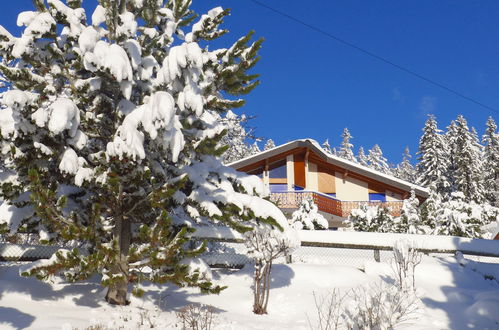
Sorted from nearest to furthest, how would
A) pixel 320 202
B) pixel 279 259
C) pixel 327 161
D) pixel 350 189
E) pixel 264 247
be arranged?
pixel 264 247
pixel 279 259
pixel 320 202
pixel 327 161
pixel 350 189

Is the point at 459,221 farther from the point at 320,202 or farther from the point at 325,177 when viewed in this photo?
the point at 325,177

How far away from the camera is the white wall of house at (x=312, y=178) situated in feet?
86.8

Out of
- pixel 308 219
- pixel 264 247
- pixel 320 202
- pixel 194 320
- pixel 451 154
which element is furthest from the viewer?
pixel 451 154

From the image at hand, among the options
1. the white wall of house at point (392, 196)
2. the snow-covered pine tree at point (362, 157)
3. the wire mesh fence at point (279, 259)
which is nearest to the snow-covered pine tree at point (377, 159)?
the snow-covered pine tree at point (362, 157)

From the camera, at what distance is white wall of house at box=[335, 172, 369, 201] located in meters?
26.4

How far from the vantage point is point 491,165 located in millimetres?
44250

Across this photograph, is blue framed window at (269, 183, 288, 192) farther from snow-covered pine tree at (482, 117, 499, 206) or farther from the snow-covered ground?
snow-covered pine tree at (482, 117, 499, 206)

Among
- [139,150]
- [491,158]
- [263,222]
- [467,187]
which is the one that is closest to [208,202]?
[263,222]

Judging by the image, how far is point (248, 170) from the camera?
87.8 feet

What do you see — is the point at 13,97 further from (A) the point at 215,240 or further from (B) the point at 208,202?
(A) the point at 215,240

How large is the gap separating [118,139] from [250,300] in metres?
4.87

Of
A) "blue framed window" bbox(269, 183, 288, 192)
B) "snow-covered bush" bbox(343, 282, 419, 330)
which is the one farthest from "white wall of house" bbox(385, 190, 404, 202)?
"snow-covered bush" bbox(343, 282, 419, 330)

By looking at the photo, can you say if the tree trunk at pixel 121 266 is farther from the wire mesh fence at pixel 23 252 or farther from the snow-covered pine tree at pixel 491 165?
the snow-covered pine tree at pixel 491 165

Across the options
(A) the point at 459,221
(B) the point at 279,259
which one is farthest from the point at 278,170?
(B) the point at 279,259
